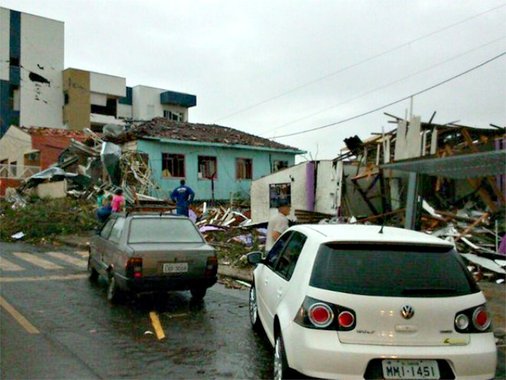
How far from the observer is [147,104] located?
192ft

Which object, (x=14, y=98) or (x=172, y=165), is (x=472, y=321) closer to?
(x=172, y=165)

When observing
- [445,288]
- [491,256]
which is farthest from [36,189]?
[445,288]

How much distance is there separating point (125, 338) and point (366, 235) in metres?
3.44

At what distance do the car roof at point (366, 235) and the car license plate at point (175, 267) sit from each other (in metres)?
3.47

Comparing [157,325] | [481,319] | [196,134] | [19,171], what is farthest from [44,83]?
[481,319]

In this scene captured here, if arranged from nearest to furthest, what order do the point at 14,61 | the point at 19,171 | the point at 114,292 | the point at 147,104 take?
the point at 114,292 → the point at 19,171 → the point at 14,61 → the point at 147,104

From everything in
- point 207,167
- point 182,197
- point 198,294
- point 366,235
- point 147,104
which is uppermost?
point 147,104

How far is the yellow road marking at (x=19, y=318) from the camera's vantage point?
6592 mm

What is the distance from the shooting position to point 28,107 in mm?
51281

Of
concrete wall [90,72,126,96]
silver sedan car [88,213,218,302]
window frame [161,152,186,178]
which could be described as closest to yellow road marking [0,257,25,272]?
silver sedan car [88,213,218,302]

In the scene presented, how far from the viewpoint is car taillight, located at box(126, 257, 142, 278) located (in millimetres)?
7707

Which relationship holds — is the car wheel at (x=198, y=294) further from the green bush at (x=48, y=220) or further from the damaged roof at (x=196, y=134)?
Result: the damaged roof at (x=196, y=134)

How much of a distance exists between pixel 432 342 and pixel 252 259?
111 inches

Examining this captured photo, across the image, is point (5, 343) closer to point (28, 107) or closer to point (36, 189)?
point (36, 189)
